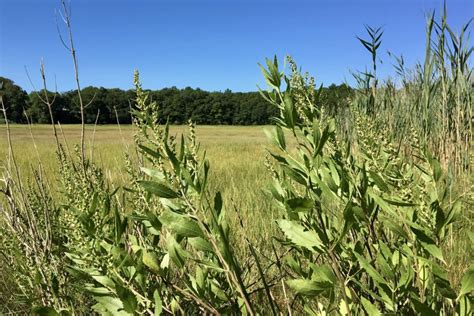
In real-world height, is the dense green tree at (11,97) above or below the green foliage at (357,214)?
A: above

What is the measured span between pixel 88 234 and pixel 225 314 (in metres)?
0.37

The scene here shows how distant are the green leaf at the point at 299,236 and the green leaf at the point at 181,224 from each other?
170mm

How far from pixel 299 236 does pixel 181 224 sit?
0.24 meters

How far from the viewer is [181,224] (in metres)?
0.78

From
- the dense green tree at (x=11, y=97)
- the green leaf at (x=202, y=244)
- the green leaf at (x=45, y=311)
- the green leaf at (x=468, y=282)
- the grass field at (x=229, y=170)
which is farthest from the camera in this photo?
the grass field at (x=229, y=170)

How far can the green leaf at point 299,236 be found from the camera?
771 millimetres

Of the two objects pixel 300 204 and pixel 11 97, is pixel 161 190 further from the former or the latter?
pixel 11 97

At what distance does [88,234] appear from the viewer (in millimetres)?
900

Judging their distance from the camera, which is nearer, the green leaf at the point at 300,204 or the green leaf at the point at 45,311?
the green leaf at the point at 300,204

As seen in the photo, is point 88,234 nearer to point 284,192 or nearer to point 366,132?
point 284,192

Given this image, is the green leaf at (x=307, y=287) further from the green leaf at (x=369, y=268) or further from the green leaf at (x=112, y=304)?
the green leaf at (x=112, y=304)

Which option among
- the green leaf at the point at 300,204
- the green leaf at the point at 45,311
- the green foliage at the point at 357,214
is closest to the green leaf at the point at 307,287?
the green foliage at the point at 357,214

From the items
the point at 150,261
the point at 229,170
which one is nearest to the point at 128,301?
the point at 150,261

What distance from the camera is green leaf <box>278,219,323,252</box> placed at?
2.53 feet
